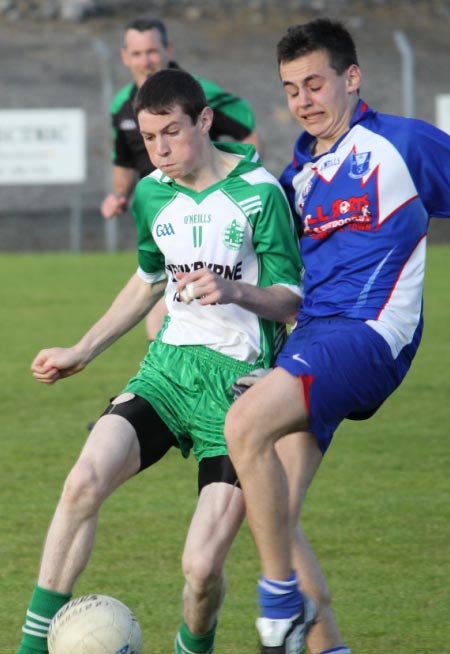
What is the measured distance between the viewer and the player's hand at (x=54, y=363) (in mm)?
4867

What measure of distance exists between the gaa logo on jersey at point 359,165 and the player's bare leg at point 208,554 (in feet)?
3.67

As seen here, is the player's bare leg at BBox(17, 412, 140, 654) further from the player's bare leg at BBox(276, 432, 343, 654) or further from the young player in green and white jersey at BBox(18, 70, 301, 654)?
the player's bare leg at BBox(276, 432, 343, 654)

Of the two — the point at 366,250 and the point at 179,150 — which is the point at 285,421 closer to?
the point at 366,250

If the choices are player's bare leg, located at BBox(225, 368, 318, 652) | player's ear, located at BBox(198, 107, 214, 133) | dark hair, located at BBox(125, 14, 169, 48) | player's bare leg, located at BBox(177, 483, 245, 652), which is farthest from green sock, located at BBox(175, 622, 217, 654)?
dark hair, located at BBox(125, 14, 169, 48)

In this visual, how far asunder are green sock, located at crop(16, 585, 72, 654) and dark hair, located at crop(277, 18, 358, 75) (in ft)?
6.38

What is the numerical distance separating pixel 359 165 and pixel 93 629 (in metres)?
1.75

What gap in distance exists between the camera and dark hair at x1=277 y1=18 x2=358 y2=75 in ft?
15.5

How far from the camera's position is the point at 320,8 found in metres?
34.6

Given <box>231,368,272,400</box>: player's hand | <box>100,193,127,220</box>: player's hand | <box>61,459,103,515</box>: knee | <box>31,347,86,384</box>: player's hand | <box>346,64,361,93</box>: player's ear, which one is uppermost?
<box>346,64,361,93</box>: player's ear

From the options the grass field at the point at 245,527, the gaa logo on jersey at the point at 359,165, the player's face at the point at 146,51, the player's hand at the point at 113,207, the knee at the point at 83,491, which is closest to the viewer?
the knee at the point at 83,491

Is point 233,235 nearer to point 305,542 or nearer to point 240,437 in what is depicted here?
point 240,437

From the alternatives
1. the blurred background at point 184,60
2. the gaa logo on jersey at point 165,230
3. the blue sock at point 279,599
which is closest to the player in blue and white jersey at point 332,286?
the blue sock at point 279,599

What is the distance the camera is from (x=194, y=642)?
15.5 ft

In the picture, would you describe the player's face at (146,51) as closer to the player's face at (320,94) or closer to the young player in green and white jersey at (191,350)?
the young player in green and white jersey at (191,350)
